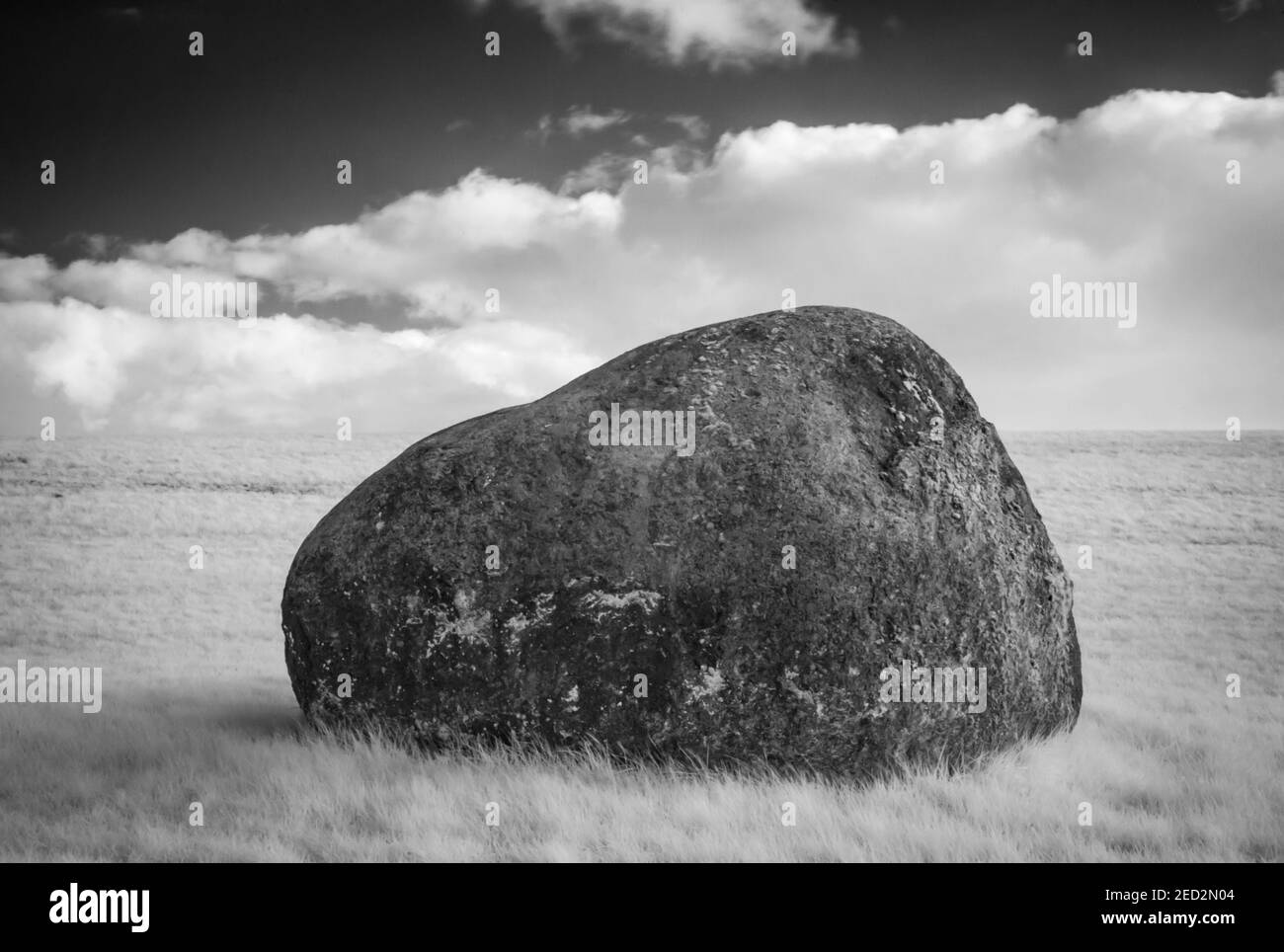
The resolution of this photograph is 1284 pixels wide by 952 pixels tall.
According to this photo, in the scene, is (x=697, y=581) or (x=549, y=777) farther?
(x=697, y=581)

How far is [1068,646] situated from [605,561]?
4.24 m

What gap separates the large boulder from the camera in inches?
244

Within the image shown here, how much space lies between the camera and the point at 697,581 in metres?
6.21

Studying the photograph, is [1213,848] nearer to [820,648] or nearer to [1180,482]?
[820,648]

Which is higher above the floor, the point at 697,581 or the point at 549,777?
the point at 697,581

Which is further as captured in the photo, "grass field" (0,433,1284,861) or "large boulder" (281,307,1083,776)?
"large boulder" (281,307,1083,776)

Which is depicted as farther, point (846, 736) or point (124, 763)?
point (124, 763)

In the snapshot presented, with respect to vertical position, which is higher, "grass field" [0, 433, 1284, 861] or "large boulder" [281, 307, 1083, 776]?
"large boulder" [281, 307, 1083, 776]

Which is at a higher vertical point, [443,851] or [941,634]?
[941,634]

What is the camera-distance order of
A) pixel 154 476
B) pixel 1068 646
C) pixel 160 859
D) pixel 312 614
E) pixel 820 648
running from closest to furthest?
pixel 160 859
pixel 820 648
pixel 312 614
pixel 1068 646
pixel 154 476

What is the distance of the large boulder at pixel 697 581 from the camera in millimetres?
6195

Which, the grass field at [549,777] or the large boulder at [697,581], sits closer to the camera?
the grass field at [549,777]

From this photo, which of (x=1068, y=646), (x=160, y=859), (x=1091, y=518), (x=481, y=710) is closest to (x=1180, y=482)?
(x=1091, y=518)

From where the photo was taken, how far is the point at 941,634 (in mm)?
6449
